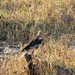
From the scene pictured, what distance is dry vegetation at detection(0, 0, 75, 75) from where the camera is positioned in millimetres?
2756

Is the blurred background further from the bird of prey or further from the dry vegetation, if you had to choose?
the bird of prey

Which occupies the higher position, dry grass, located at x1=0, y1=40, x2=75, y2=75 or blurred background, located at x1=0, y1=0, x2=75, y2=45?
blurred background, located at x1=0, y1=0, x2=75, y2=45

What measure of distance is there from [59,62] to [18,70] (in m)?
0.70

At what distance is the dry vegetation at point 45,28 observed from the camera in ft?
9.04

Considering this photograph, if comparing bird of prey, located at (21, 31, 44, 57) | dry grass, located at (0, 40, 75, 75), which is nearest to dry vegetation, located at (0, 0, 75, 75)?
dry grass, located at (0, 40, 75, 75)

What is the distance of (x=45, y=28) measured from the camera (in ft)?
16.1

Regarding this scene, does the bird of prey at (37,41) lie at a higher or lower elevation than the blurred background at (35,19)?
lower

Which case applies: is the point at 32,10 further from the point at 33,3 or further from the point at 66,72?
the point at 66,72

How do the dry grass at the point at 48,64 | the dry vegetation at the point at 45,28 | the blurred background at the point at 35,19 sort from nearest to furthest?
1. the dry grass at the point at 48,64
2. the dry vegetation at the point at 45,28
3. the blurred background at the point at 35,19

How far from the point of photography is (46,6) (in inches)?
218

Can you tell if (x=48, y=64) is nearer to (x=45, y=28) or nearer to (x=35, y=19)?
(x=45, y=28)

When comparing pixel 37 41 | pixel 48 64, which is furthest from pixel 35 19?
pixel 37 41

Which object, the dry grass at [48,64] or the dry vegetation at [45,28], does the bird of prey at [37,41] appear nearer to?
the dry grass at [48,64]

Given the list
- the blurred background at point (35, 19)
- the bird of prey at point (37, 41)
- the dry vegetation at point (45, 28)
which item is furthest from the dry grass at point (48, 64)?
the blurred background at point (35, 19)
